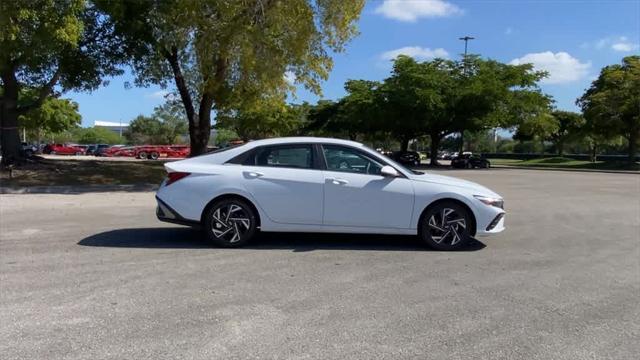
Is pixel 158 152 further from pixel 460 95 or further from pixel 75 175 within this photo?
pixel 75 175

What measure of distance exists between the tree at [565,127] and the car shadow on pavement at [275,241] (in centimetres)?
5973

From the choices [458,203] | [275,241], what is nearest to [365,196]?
[458,203]

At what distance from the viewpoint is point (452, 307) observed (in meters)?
5.57

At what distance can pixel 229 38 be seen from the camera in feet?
61.2

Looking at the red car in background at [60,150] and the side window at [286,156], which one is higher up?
the side window at [286,156]

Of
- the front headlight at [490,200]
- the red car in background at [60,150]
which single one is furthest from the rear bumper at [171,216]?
the red car in background at [60,150]

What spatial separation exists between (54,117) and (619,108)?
56.5 meters

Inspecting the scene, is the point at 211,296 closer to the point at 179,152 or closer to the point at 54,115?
the point at 179,152

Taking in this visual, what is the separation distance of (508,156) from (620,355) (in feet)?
285

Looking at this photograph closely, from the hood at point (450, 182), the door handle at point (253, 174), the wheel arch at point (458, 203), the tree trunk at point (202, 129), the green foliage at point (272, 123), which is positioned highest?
the green foliage at point (272, 123)

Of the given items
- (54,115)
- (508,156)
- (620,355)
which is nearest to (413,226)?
(620,355)

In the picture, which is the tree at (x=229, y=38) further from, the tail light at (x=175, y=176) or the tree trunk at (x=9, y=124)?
the tail light at (x=175, y=176)

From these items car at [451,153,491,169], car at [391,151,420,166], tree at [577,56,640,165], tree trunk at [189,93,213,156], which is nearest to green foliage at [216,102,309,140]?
car at [391,151,420,166]

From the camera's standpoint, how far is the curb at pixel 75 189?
16569 mm
